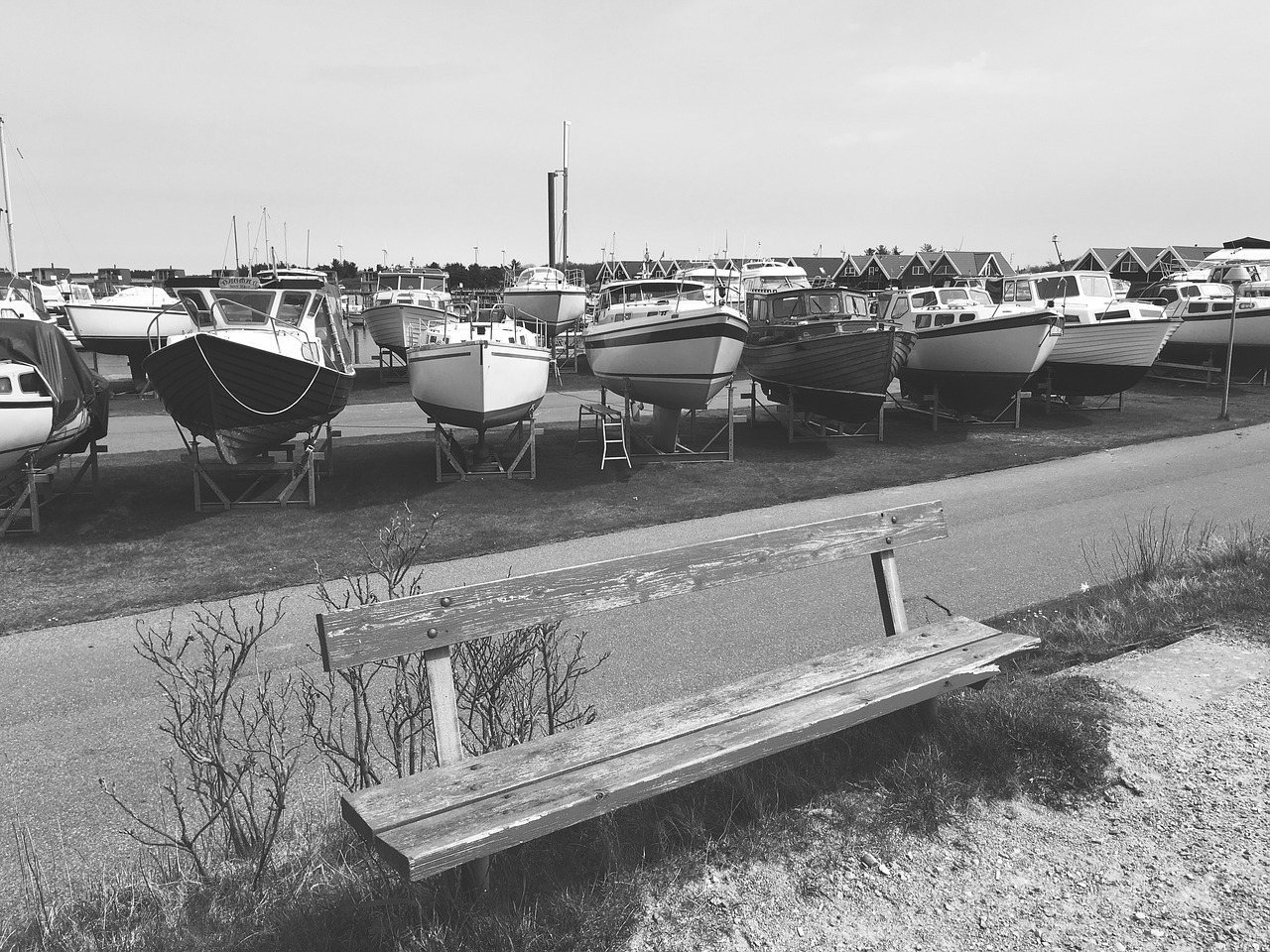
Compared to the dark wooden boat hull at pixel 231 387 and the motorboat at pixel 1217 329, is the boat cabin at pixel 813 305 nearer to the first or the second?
the dark wooden boat hull at pixel 231 387

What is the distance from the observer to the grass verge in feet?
9.25

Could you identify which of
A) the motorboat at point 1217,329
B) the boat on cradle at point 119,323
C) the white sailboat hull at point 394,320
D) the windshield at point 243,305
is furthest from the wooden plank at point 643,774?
the boat on cradle at point 119,323

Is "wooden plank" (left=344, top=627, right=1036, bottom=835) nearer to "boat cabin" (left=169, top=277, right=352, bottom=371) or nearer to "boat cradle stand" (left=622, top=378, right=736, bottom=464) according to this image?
"boat cradle stand" (left=622, top=378, right=736, bottom=464)

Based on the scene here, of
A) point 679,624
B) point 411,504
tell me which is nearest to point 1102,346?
point 411,504

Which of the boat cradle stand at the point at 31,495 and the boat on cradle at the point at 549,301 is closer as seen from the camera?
the boat cradle stand at the point at 31,495

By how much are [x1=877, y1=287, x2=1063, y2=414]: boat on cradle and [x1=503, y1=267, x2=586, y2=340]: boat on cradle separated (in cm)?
1473

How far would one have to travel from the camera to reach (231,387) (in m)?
11.0

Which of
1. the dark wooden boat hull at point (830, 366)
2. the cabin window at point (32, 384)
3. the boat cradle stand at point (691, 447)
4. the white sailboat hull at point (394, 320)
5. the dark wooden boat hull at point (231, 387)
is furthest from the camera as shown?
the white sailboat hull at point (394, 320)

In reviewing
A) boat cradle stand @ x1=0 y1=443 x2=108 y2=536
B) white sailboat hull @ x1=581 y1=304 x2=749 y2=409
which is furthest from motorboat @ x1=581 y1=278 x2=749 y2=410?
boat cradle stand @ x1=0 y1=443 x2=108 y2=536

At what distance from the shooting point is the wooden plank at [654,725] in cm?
285

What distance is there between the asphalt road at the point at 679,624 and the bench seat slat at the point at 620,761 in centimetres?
173

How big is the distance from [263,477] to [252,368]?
199 centimetres

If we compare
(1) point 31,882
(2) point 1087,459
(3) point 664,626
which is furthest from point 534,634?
(2) point 1087,459

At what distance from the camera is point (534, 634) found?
3928mm
